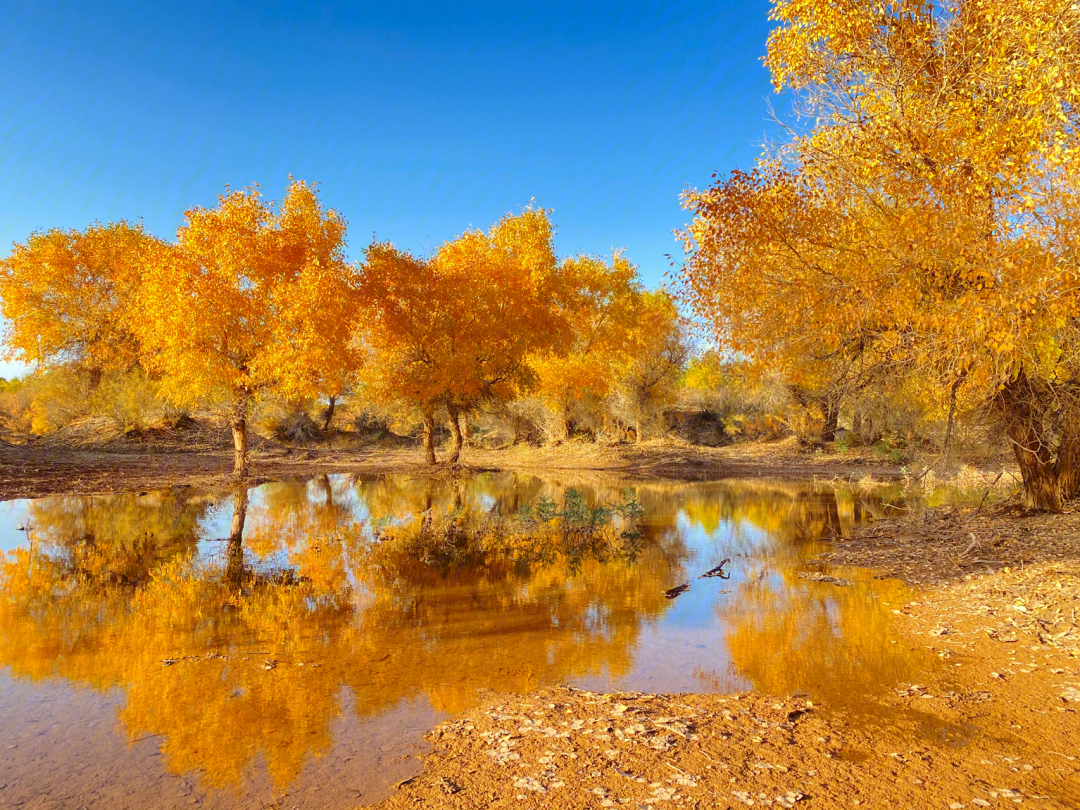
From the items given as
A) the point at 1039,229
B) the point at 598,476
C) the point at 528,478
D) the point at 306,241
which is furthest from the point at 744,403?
the point at 1039,229

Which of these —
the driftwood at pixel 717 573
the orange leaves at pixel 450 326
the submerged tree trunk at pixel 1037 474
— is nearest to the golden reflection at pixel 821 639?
the driftwood at pixel 717 573

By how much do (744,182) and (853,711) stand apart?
332 inches

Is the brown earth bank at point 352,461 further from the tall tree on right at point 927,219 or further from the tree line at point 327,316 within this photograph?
the tall tree on right at point 927,219

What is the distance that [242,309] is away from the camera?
20.0m

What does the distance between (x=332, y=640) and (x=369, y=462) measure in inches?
1007

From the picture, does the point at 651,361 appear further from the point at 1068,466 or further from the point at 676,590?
the point at 676,590

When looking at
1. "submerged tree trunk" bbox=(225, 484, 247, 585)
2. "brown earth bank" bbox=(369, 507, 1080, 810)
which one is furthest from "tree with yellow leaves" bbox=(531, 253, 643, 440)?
"brown earth bank" bbox=(369, 507, 1080, 810)

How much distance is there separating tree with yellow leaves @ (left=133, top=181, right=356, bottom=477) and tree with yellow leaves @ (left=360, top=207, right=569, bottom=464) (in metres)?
3.46

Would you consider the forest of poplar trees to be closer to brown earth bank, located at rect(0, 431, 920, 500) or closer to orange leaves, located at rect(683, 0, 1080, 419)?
orange leaves, located at rect(683, 0, 1080, 419)

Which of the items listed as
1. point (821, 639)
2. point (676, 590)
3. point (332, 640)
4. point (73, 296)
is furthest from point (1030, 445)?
point (73, 296)

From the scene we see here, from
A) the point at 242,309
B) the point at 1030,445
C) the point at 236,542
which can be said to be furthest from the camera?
the point at 242,309

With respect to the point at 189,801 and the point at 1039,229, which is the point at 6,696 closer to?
the point at 189,801

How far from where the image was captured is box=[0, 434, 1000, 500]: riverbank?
72.0 ft

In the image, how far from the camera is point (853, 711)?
17.4ft
